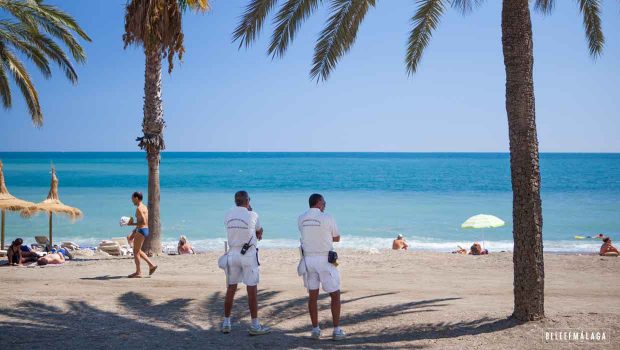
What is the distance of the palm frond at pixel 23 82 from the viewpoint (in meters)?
17.1

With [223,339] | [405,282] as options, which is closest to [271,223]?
[405,282]

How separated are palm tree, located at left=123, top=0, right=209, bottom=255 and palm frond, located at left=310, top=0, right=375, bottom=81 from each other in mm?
4751

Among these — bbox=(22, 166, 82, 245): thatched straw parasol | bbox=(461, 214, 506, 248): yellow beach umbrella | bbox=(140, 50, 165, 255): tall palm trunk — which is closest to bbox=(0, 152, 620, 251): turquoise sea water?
bbox=(461, 214, 506, 248): yellow beach umbrella

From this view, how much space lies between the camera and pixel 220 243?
25.9 m

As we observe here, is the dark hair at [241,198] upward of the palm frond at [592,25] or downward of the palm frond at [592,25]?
downward

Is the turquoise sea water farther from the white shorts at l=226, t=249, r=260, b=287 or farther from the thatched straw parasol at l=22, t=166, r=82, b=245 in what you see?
the white shorts at l=226, t=249, r=260, b=287

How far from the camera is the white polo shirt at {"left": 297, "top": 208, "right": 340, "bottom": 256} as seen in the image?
22.3ft

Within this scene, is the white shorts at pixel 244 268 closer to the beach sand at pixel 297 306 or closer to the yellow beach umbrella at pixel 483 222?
the beach sand at pixel 297 306

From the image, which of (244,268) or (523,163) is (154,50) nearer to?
(244,268)

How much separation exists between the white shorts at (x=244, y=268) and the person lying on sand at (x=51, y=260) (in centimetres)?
836

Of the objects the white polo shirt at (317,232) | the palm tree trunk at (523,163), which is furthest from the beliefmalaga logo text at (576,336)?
the white polo shirt at (317,232)

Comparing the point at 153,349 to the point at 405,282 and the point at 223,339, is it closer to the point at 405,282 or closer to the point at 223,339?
the point at 223,339

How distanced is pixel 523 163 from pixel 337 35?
404cm

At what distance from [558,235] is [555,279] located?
716 inches
